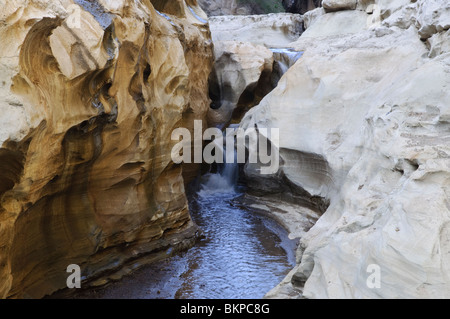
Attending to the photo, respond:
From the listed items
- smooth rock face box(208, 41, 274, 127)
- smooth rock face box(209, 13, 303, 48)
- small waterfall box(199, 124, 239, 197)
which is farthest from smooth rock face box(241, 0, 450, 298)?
smooth rock face box(209, 13, 303, 48)

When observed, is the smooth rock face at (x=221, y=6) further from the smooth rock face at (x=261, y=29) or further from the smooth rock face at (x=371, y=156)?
the smooth rock face at (x=371, y=156)

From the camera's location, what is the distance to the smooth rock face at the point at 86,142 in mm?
3686

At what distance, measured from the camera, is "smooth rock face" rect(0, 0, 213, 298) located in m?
3.69

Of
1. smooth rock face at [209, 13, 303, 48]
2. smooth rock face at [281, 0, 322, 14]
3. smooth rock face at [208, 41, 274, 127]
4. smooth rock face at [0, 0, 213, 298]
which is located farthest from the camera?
smooth rock face at [281, 0, 322, 14]

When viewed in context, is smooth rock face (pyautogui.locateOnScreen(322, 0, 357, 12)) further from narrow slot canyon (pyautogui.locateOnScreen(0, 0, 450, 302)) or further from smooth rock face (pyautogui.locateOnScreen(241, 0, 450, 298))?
narrow slot canyon (pyautogui.locateOnScreen(0, 0, 450, 302))

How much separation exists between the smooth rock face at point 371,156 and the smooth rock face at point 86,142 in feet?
7.76

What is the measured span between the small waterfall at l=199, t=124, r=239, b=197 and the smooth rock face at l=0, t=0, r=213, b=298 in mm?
2936

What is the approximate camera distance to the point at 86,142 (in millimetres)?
4918

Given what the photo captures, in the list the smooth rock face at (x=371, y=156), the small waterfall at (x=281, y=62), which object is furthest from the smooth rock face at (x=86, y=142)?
the small waterfall at (x=281, y=62)

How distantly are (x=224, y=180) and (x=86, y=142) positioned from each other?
5.44 metres

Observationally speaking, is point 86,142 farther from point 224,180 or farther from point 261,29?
point 261,29

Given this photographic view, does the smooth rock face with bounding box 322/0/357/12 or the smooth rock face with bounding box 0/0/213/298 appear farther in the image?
the smooth rock face with bounding box 322/0/357/12
